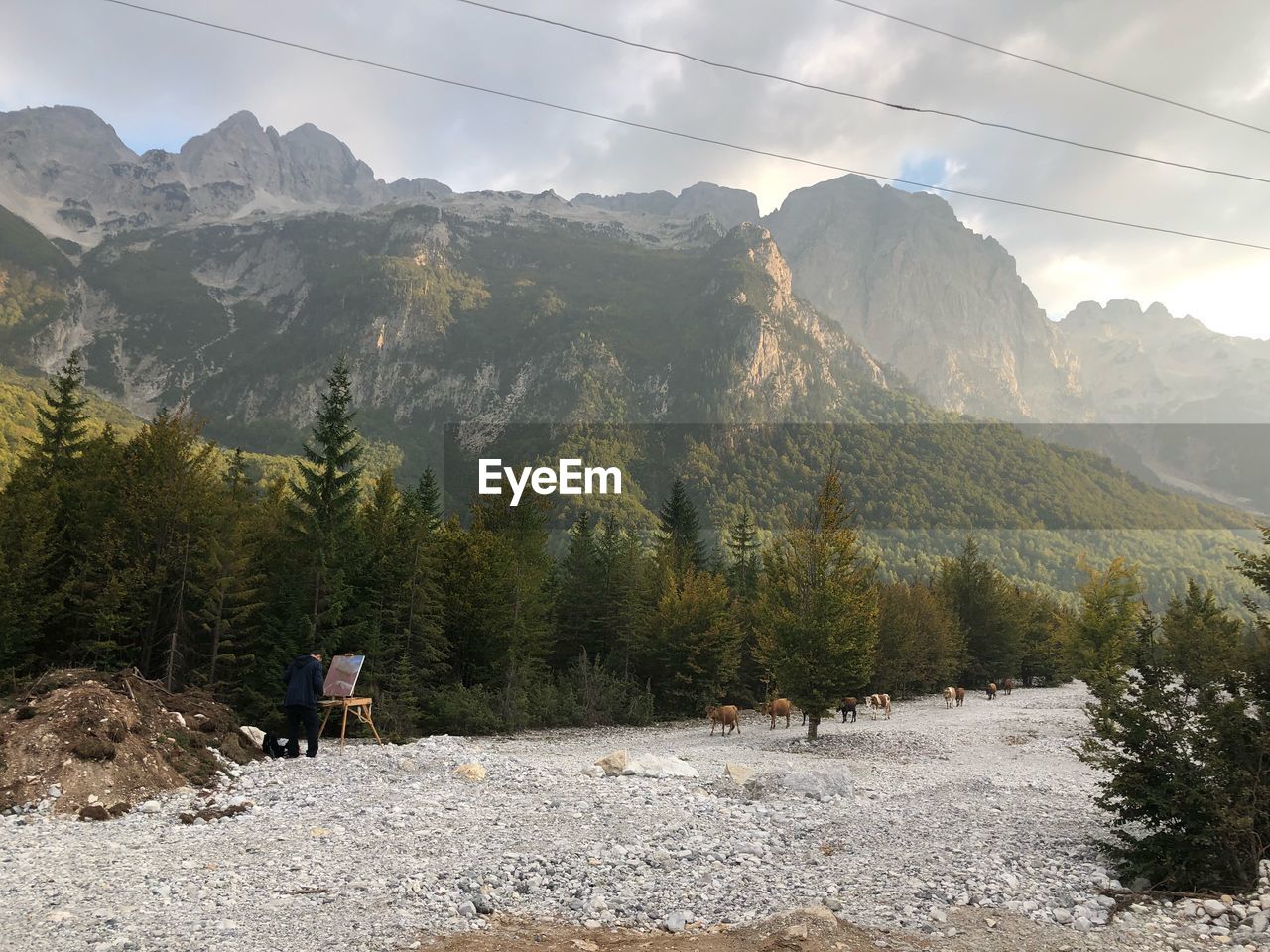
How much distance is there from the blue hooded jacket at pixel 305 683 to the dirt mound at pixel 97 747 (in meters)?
1.33

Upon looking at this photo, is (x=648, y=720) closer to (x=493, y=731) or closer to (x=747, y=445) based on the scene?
(x=493, y=731)

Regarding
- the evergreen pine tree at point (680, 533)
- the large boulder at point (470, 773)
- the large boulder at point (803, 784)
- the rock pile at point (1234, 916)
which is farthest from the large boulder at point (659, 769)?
the evergreen pine tree at point (680, 533)

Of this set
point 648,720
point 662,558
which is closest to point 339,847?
point 648,720

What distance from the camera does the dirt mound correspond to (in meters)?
10.7

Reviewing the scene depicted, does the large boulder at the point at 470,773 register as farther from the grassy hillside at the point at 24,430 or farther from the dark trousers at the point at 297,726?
the grassy hillside at the point at 24,430

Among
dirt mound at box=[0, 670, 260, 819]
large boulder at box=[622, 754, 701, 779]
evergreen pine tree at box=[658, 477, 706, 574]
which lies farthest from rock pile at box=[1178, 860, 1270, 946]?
evergreen pine tree at box=[658, 477, 706, 574]

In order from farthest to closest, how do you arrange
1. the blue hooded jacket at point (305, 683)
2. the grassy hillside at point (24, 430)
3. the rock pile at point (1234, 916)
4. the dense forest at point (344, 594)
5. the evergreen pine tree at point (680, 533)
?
the grassy hillside at point (24, 430) < the evergreen pine tree at point (680, 533) < the dense forest at point (344, 594) < the blue hooded jacket at point (305, 683) < the rock pile at point (1234, 916)

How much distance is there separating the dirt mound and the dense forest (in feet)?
37.9

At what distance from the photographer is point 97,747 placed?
1141cm

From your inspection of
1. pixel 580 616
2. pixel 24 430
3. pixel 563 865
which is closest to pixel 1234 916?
pixel 563 865

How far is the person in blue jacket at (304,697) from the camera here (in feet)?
48.9

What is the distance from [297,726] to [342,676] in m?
1.61

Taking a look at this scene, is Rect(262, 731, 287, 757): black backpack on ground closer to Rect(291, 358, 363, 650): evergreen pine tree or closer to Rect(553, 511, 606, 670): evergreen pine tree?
Rect(291, 358, 363, 650): evergreen pine tree

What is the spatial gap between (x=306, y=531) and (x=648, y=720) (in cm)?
1735
